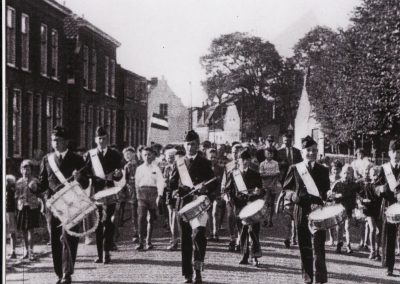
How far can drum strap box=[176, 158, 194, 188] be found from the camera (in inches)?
266

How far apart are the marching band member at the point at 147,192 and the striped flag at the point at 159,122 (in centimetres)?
543

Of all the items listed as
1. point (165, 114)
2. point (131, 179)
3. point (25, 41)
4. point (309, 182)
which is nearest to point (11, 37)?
point (25, 41)

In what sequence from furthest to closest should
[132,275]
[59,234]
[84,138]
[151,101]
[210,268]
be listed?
1. [151,101]
2. [84,138]
3. [210,268]
4. [132,275]
5. [59,234]

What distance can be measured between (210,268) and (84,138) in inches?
131

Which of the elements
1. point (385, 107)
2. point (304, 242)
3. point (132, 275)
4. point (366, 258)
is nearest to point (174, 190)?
point (132, 275)

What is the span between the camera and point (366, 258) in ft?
27.7

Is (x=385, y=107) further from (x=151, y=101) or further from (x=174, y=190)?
(x=151, y=101)

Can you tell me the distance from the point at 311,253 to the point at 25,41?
629 cm

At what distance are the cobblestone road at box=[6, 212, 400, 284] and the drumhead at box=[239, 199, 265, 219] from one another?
0.63m

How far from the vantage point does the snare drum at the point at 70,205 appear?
19.9ft

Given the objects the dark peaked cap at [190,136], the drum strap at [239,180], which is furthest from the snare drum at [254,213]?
the dark peaked cap at [190,136]

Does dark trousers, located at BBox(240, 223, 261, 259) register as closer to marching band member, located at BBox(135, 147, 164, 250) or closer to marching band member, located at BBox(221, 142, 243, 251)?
marching band member, located at BBox(221, 142, 243, 251)

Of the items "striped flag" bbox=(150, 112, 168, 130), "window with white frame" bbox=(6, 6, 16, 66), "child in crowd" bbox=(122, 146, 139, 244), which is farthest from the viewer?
"striped flag" bbox=(150, 112, 168, 130)

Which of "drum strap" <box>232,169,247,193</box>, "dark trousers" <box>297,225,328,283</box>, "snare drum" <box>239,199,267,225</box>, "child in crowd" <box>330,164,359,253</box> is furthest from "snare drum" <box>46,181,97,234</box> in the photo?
"child in crowd" <box>330,164,359,253</box>
